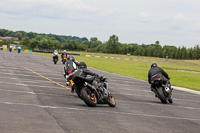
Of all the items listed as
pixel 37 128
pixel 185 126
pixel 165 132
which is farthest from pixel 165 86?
pixel 37 128

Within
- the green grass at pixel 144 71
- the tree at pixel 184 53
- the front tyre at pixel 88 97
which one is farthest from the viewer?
the tree at pixel 184 53

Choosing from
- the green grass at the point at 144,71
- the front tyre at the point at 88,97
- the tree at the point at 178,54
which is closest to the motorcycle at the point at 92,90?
the front tyre at the point at 88,97

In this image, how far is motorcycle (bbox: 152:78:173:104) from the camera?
1525 cm

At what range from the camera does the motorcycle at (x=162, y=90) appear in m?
15.2

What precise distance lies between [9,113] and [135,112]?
451cm

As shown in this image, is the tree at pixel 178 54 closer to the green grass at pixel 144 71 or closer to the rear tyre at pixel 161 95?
the green grass at pixel 144 71

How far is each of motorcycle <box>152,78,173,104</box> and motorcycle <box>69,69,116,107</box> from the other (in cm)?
344

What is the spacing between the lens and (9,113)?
9.24 meters

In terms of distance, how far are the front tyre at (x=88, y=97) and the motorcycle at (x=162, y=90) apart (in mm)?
4259

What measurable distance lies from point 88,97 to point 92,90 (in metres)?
0.36

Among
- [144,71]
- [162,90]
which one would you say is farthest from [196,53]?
[162,90]

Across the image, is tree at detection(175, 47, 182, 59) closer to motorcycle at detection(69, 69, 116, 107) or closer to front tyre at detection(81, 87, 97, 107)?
motorcycle at detection(69, 69, 116, 107)

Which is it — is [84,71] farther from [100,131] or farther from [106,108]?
[100,131]

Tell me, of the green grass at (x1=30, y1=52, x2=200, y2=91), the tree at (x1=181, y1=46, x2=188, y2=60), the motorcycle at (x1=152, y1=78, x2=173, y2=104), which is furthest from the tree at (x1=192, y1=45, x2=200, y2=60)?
the motorcycle at (x1=152, y1=78, x2=173, y2=104)
